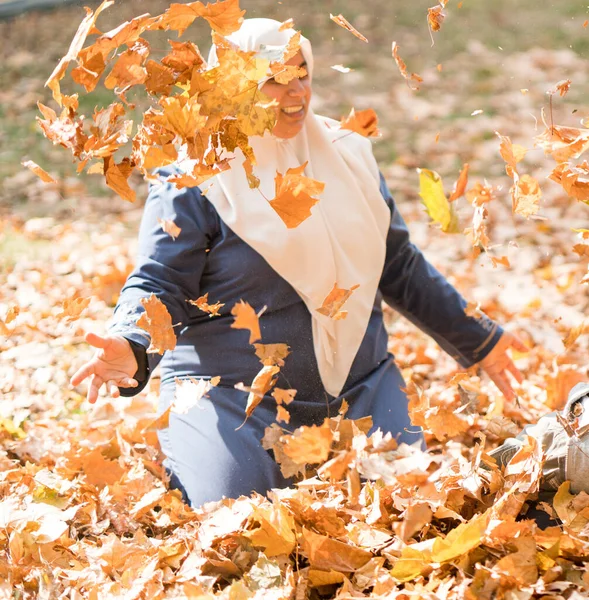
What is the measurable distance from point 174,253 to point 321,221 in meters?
0.44

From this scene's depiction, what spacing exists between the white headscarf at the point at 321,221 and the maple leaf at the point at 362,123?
0.03m

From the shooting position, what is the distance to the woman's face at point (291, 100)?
2.12m

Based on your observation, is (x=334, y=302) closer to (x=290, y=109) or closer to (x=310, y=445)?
(x=310, y=445)

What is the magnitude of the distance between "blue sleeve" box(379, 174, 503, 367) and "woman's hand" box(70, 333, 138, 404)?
0.97 meters

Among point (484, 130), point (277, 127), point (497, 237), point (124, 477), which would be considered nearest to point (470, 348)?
point (277, 127)

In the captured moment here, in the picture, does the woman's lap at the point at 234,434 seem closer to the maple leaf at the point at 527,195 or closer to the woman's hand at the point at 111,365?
the woman's hand at the point at 111,365

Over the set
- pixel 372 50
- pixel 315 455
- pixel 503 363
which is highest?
pixel 315 455

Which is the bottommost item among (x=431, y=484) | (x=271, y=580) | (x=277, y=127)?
(x=271, y=580)

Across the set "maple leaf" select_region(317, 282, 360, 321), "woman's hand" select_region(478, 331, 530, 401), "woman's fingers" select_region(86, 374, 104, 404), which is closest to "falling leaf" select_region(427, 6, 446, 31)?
"maple leaf" select_region(317, 282, 360, 321)

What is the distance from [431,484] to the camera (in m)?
1.68

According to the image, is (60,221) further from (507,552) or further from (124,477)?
(507,552)

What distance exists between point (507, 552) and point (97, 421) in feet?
5.56

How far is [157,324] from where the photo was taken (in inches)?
78.8

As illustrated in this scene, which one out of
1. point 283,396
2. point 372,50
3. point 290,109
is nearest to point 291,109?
point 290,109
